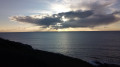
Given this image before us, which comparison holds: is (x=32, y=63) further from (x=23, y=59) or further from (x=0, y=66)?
(x=0, y=66)

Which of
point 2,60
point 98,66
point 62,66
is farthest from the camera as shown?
point 98,66

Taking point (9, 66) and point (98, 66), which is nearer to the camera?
point (9, 66)

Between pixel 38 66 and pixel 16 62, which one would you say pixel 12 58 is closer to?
pixel 16 62

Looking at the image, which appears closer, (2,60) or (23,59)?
(2,60)

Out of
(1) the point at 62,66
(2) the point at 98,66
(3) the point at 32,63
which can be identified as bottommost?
(2) the point at 98,66

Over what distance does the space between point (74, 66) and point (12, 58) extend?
368 inches

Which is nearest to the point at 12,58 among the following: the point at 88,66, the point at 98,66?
the point at 88,66

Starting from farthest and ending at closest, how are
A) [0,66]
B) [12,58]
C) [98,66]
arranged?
[98,66] → [12,58] → [0,66]

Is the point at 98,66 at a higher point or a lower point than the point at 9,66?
lower

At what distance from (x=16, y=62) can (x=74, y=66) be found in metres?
9.07

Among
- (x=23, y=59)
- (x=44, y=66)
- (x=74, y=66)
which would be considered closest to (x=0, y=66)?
(x=23, y=59)

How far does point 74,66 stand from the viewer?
21188 mm

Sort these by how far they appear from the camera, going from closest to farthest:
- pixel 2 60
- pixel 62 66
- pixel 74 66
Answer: pixel 2 60 < pixel 62 66 < pixel 74 66

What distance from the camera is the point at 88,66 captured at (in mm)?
23719
